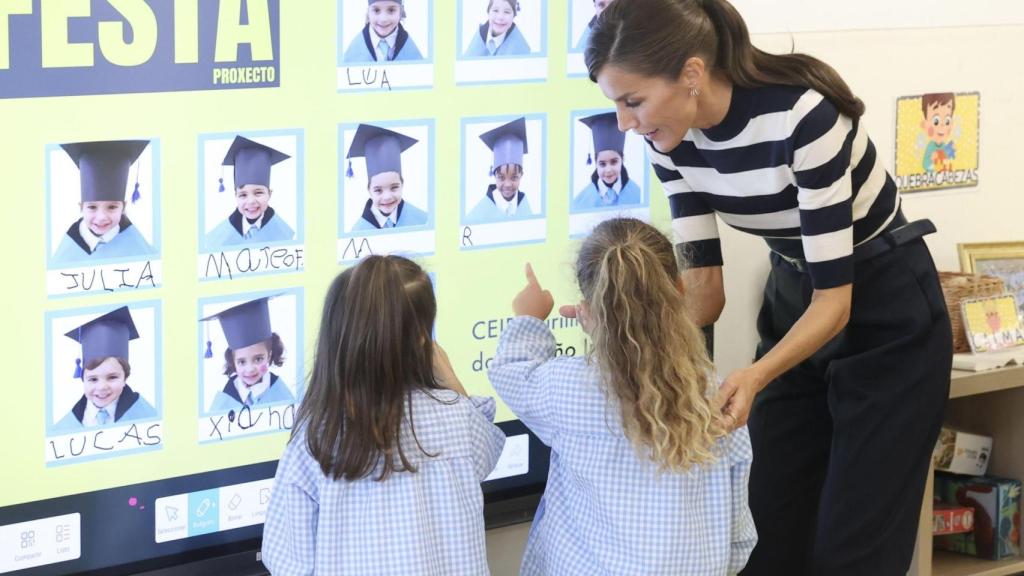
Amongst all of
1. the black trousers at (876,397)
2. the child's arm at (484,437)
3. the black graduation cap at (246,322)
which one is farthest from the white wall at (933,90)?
the black graduation cap at (246,322)

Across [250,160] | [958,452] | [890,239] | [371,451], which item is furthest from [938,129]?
[371,451]

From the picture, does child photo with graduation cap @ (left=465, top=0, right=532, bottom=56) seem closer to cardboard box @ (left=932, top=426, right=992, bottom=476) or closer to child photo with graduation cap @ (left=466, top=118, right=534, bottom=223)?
child photo with graduation cap @ (left=466, top=118, right=534, bottom=223)

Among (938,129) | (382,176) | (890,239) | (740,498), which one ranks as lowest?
(740,498)

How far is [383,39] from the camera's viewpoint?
2.11 metres

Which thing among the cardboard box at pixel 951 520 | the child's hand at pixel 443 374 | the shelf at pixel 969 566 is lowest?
the shelf at pixel 969 566

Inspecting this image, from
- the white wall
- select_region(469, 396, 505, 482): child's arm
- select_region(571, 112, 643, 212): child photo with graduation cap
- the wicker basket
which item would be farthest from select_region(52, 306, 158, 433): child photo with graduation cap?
the wicker basket

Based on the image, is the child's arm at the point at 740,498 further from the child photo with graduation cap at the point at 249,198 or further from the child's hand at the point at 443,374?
the child photo with graduation cap at the point at 249,198

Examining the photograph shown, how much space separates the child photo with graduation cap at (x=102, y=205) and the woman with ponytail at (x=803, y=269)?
710mm

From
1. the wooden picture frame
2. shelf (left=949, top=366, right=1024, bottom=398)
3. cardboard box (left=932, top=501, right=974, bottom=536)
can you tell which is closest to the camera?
shelf (left=949, top=366, right=1024, bottom=398)

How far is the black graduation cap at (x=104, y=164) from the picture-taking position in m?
1.84

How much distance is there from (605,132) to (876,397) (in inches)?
27.6

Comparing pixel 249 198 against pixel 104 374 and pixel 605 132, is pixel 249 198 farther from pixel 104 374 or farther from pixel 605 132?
pixel 605 132

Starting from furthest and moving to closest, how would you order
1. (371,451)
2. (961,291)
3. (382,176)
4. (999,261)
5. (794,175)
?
(999,261) < (961,291) < (382,176) < (794,175) < (371,451)

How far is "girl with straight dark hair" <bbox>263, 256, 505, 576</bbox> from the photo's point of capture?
1.71m
